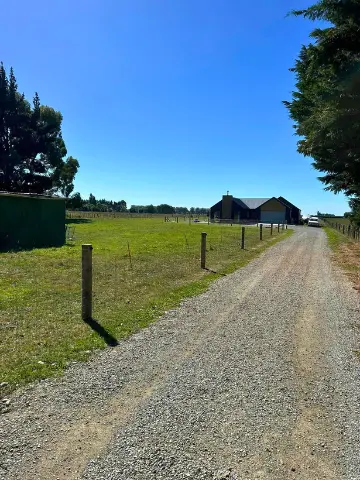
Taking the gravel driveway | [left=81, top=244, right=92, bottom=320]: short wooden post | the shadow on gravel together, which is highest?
[left=81, top=244, right=92, bottom=320]: short wooden post

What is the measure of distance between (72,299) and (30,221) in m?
11.6

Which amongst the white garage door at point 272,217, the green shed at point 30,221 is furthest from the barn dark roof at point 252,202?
the green shed at point 30,221

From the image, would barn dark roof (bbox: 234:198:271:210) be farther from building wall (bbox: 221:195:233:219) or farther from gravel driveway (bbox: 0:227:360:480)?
gravel driveway (bbox: 0:227:360:480)

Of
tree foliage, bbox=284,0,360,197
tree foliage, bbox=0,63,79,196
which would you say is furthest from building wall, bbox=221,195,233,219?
tree foliage, bbox=284,0,360,197

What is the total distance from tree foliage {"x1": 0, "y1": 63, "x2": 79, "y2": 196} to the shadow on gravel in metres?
37.6

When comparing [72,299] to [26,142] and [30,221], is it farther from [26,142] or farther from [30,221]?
[26,142]

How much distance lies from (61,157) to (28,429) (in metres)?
45.0

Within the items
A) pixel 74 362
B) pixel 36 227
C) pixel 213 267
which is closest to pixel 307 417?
pixel 74 362

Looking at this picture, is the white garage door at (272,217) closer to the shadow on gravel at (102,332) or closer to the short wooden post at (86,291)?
the short wooden post at (86,291)

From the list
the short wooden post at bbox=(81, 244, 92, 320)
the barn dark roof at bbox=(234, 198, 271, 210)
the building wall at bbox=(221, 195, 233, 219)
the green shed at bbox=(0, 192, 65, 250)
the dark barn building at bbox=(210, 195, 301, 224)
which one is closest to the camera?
the short wooden post at bbox=(81, 244, 92, 320)

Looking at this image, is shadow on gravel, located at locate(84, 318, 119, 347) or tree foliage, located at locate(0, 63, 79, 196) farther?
tree foliage, located at locate(0, 63, 79, 196)

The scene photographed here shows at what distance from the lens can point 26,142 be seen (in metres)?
41.2

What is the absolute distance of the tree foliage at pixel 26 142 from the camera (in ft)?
130

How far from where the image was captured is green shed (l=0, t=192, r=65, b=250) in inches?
628
